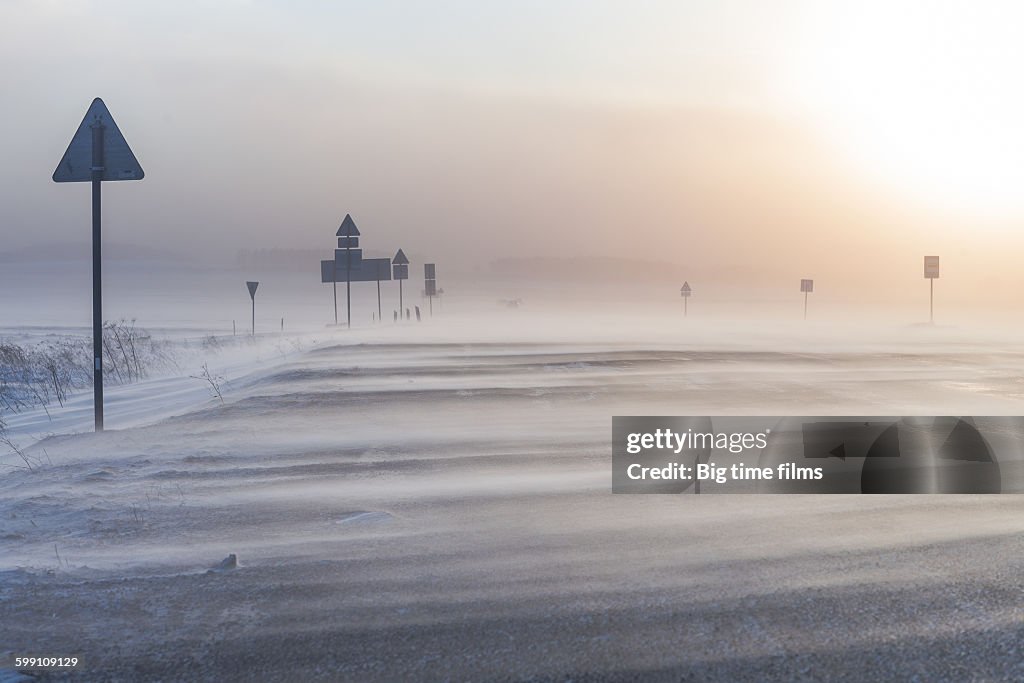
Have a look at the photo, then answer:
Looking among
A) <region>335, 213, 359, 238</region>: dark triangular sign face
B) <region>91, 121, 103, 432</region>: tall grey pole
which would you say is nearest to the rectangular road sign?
<region>335, 213, 359, 238</region>: dark triangular sign face

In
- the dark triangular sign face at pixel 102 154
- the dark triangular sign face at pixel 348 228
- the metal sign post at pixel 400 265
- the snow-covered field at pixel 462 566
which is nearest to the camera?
the snow-covered field at pixel 462 566

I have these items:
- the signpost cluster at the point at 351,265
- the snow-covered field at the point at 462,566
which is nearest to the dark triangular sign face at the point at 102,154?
the snow-covered field at the point at 462,566

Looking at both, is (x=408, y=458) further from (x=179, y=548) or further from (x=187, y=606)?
(x=187, y=606)

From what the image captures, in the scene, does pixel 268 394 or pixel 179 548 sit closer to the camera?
pixel 179 548

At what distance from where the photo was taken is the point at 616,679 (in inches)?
150

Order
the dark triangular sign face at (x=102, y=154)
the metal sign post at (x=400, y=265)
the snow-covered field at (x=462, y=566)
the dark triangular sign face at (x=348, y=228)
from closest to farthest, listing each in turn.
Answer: the snow-covered field at (x=462, y=566) < the dark triangular sign face at (x=102, y=154) < the dark triangular sign face at (x=348, y=228) < the metal sign post at (x=400, y=265)

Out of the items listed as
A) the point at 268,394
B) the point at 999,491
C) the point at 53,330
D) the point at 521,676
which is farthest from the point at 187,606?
the point at 53,330

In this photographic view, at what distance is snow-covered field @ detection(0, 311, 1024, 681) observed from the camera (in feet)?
13.4

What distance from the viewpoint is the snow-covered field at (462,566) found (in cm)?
409

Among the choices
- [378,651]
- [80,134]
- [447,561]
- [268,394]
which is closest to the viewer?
[378,651]

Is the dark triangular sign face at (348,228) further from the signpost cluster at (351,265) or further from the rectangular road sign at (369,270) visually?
the rectangular road sign at (369,270)

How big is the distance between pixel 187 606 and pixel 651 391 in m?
10.9

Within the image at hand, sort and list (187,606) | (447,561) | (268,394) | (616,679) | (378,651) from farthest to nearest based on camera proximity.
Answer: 1. (268,394)
2. (447,561)
3. (187,606)
4. (378,651)
5. (616,679)

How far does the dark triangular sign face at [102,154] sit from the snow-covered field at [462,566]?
318cm
